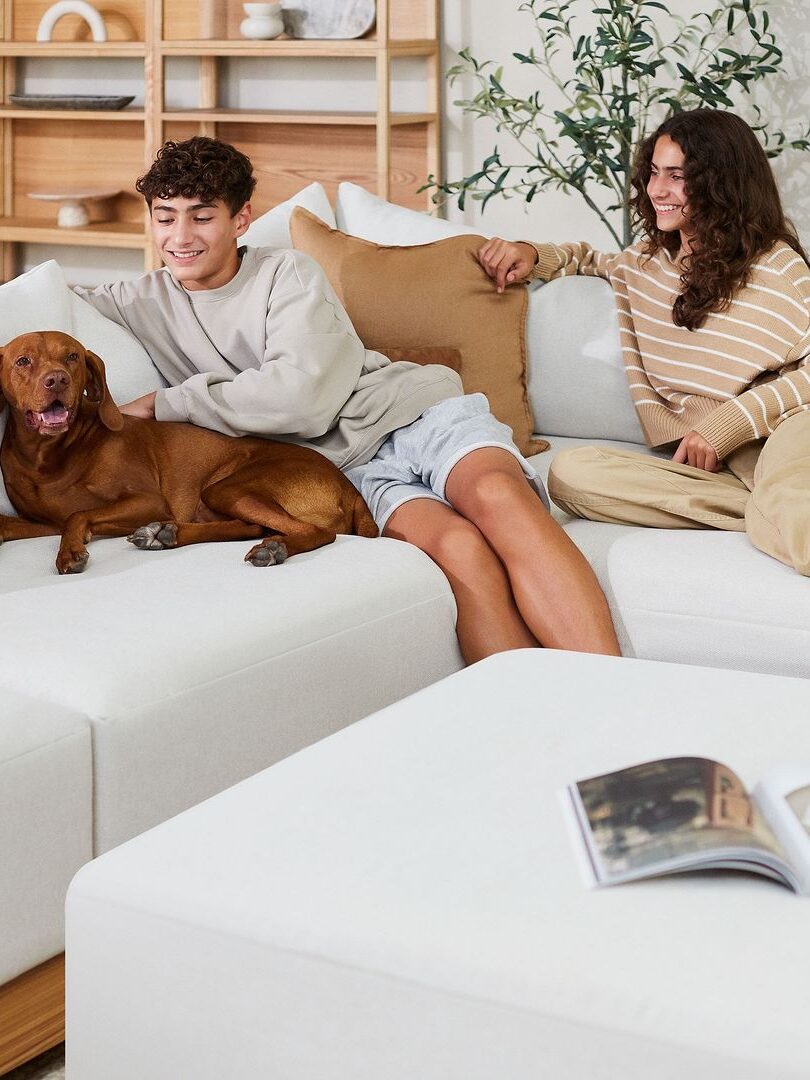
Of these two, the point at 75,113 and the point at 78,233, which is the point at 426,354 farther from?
the point at 75,113

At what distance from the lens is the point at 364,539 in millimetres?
2416

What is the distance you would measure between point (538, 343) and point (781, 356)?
59 cm

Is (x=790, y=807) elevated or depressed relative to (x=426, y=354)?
depressed

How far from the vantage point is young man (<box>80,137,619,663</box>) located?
239 cm

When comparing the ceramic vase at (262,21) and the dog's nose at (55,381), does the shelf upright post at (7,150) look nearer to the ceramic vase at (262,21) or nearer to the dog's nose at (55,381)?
the ceramic vase at (262,21)

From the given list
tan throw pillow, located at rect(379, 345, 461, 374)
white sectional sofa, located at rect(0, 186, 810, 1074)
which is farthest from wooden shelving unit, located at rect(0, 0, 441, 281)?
white sectional sofa, located at rect(0, 186, 810, 1074)

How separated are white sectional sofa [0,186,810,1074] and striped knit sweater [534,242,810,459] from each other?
0.34 m

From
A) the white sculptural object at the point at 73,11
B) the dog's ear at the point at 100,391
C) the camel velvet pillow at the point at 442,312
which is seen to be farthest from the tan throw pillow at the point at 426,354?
the white sculptural object at the point at 73,11

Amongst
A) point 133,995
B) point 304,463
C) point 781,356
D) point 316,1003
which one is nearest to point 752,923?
point 316,1003

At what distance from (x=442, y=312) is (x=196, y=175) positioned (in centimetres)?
65

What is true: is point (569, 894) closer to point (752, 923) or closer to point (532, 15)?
point (752, 923)

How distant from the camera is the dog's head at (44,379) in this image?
2.27 metres

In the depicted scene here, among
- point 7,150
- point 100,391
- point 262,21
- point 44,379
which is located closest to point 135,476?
point 100,391

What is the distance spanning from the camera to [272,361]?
8.43 ft
